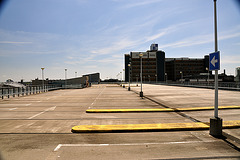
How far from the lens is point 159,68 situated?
520ft

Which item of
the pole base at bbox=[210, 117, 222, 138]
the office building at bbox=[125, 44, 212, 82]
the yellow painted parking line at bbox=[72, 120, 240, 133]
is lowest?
the yellow painted parking line at bbox=[72, 120, 240, 133]

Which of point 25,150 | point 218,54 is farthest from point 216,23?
point 25,150

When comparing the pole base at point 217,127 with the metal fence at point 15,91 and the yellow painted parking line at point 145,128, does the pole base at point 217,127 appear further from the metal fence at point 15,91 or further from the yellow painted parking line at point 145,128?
Result: the metal fence at point 15,91

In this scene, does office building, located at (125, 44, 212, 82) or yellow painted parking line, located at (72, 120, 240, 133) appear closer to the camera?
yellow painted parking line, located at (72, 120, 240, 133)

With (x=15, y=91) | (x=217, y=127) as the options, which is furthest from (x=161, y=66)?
(x=217, y=127)

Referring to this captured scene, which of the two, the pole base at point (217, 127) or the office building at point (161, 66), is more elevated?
the office building at point (161, 66)

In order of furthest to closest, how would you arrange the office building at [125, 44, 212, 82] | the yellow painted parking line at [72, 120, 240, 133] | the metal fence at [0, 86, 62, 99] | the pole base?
the office building at [125, 44, 212, 82]
the metal fence at [0, 86, 62, 99]
the yellow painted parking line at [72, 120, 240, 133]
the pole base

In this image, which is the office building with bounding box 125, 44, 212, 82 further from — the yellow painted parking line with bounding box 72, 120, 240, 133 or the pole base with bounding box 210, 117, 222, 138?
the pole base with bounding box 210, 117, 222, 138

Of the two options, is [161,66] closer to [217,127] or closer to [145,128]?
[145,128]

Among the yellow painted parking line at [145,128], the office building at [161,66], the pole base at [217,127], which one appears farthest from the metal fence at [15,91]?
the office building at [161,66]

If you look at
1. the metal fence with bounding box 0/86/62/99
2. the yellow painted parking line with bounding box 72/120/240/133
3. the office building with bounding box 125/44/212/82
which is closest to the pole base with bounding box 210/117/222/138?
the yellow painted parking line with bounding box 72/120/240/133

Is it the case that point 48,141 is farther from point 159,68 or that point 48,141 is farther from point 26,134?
point 159,68

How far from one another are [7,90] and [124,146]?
89.2ft

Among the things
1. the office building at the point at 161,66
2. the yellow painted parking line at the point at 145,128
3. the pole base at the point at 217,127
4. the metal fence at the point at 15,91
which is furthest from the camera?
the office building at the point at 161,66
